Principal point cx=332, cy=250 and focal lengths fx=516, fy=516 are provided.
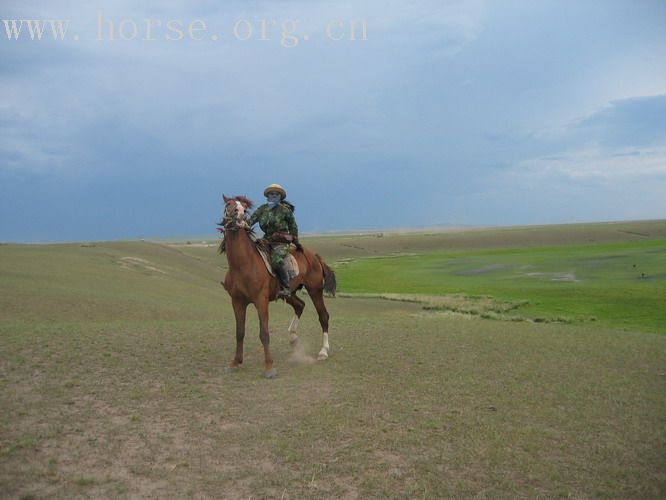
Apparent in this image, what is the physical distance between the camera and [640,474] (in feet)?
19.0

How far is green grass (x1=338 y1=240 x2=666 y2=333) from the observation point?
23578 mm

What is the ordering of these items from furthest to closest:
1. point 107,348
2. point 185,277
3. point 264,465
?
point 185,277 < point 107,348 < point 264,465

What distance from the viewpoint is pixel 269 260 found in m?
10.0

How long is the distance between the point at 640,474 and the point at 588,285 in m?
28.7

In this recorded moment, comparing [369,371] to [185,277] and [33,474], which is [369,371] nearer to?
[33,474]

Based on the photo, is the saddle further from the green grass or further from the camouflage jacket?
the green grass

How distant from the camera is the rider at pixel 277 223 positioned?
10.1 m

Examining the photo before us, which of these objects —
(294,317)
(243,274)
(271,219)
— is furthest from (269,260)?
(294,317)

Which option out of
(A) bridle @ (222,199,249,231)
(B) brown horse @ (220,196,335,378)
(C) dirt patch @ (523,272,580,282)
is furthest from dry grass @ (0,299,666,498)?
(C) dirt patch @ (523,272,580,282)

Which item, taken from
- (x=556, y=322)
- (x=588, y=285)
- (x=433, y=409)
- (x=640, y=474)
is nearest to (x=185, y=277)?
(x=556, y=322)

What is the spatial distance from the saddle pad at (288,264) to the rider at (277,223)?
4.3 inches

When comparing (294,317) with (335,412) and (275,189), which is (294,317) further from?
(335,412)

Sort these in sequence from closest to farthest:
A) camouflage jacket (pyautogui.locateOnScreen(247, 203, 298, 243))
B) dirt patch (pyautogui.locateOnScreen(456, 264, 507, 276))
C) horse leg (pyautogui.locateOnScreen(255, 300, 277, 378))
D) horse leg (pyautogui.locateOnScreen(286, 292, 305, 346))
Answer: horse leg (pyautogui.locateOnScreen(255, 300, 277, 378)) < camouflage jacket (pyautogui.locateOnScreen(247, 203, 298, 243)) < horse leg (pyautogui.locateOnScreen(286, 292, 305, 346)) < dirt patch (pyautogui.locateOnScreen(456, 264, 507, 276))

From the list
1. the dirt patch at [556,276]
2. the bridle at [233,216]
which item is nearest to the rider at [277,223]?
the bridle at [233,216]
